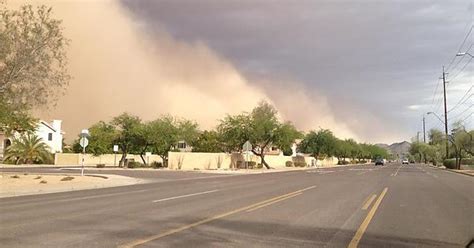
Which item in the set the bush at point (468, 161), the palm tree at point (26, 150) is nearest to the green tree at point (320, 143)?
the bush at point (468, 161)

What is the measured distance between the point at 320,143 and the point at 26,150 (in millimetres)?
64360

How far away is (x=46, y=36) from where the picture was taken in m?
33.0

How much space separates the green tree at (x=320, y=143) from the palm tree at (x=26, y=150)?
197ft

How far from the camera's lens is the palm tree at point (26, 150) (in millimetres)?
71750

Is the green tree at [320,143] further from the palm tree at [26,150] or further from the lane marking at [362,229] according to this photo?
the lane marking at [362,229]

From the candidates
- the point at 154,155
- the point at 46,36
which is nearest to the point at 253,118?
the point at 154,155

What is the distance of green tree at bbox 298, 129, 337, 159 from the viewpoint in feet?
376

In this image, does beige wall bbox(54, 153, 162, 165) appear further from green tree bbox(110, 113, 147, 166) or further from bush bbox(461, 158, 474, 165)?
bush bbox(461, 158, 474, 165)

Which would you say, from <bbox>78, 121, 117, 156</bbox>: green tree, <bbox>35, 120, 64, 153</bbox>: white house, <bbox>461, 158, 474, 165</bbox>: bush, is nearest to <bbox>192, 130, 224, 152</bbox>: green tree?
<bbox>78, 121, 117, 156</bbox>: green tree

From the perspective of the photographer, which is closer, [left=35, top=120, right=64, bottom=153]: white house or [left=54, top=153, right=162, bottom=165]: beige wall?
[left=54, top=153, right=162, bottom=165]: beige wall

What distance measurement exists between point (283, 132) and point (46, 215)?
58704 mm

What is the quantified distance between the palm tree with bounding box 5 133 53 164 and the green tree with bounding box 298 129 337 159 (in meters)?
59.9

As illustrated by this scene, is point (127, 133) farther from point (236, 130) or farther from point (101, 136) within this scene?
point (236, 130)

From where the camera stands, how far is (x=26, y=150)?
72.7 m
